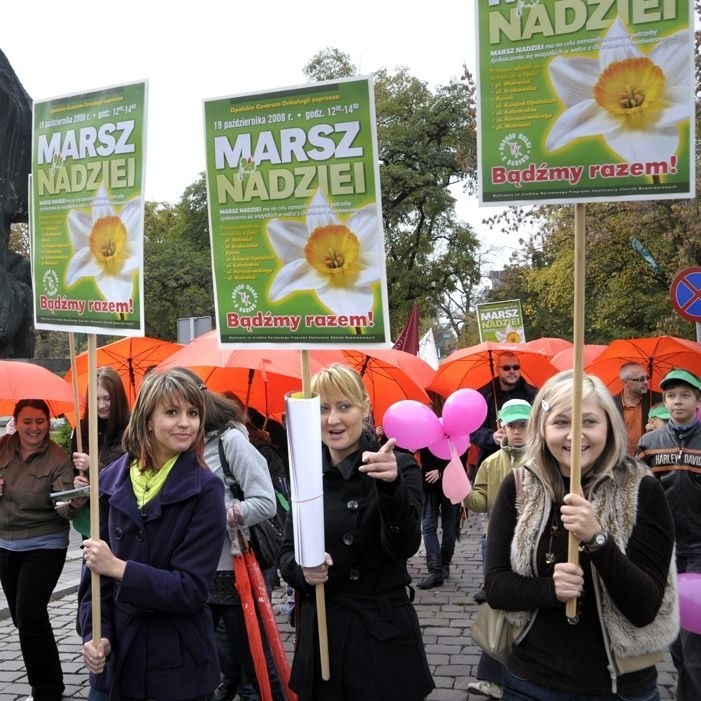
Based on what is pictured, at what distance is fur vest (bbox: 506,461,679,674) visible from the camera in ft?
8.55

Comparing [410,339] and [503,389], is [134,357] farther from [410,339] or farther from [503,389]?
[410,339]

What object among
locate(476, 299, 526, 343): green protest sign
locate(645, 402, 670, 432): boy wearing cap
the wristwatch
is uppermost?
locate(476, 299, 526, 343): green protest sign

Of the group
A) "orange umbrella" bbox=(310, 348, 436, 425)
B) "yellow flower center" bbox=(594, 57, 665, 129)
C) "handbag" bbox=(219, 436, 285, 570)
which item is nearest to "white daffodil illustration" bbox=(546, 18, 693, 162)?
"yellow flower center" bbox=(594, 57, 665, 129)

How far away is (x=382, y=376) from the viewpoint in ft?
24.1

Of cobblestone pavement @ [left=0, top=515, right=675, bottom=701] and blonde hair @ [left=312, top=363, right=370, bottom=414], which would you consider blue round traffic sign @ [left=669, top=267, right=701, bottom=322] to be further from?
blonde hair @ [left=312, top=363, right=370, bottom=414]

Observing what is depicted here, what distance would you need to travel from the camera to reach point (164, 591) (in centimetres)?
305

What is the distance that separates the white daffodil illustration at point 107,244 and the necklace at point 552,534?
1.97 metres

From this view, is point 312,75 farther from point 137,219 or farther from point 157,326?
point 137,219

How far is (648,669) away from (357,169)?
1990 mm

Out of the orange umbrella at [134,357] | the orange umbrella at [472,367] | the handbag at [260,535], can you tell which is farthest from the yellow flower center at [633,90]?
the orange umbrella at [134,357]

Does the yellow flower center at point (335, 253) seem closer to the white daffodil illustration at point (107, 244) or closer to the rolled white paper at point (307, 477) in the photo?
the rolled white paper at point (307, 477)

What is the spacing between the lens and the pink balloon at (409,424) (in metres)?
4.31

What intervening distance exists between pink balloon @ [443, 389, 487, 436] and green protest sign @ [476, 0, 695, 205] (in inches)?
72.8

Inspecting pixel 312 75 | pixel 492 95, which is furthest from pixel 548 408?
pixel 312 75
